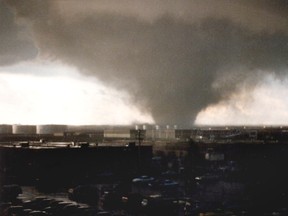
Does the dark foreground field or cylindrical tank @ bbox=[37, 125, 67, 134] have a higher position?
cylindrical tank @ bbox=[37, 125, 67, 134]

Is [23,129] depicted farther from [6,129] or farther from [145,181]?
[145,181]

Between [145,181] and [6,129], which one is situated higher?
[6,129]

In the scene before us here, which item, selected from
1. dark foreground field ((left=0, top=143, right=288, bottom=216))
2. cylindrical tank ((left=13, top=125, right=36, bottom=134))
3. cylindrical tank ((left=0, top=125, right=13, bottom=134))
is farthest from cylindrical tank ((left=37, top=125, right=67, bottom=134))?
dark foreground field ((left=0, top=143, right=288, bottom=216))

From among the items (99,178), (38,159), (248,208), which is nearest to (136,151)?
(99,178)

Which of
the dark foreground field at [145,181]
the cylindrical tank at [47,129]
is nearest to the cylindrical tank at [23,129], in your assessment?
the cylindrical tank at [47,129]

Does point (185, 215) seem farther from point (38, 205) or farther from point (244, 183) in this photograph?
point (244, 183)

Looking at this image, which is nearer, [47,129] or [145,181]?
[145,181]

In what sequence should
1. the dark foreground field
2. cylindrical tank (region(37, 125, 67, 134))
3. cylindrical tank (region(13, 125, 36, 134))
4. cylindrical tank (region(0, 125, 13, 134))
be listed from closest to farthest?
the dark foreground field, cylindrical tank (region(0, 125, 13, 134)), cylindrical tank (region(13, 125, 36, 134)), cylindrical tank (region(37, 125, 67, 134))

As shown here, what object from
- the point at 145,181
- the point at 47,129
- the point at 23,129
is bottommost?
the point at 145,181

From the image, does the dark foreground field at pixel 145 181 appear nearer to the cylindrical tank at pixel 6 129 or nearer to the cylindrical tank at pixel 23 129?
the cylindrical tank at pixel 6 129

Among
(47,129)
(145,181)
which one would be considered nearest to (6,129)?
(47,129)

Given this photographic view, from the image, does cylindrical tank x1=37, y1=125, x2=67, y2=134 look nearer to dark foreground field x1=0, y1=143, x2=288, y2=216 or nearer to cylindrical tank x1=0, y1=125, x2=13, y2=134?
cylindrical tank x1=0, y1=125, x2=13, y2=134
